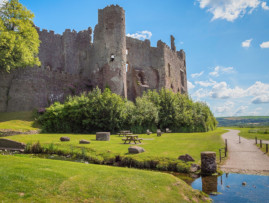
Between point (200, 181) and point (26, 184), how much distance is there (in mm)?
7018

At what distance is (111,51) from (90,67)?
5.76 metres

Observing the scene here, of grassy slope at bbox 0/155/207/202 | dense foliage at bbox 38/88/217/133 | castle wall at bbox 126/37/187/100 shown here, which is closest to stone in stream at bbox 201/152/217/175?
grassy slope at bbox 0/155/207/202

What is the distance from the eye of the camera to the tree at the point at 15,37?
1017 inches

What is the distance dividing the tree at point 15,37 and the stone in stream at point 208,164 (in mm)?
24583

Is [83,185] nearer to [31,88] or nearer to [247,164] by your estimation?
[247,164]

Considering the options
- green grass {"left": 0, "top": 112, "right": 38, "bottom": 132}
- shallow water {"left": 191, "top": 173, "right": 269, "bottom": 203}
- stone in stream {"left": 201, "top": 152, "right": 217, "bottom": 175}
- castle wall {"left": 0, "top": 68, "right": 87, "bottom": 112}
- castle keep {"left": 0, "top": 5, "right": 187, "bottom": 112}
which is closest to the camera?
shallow water {"left": 191, "top": 173, "right": 269, "bottom": 203}

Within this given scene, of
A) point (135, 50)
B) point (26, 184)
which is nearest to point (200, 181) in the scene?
point (26, 184)

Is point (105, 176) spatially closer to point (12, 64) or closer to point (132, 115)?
point (132, 115)

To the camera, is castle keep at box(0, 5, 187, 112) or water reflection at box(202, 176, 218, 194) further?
castle keep at box(0, 5, 187, 112)

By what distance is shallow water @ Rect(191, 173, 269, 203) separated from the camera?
313 inches

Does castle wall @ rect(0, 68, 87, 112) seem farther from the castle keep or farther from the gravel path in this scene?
the gravel path

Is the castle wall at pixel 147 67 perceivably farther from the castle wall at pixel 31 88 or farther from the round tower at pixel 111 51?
the castle wall at pixel 31 88

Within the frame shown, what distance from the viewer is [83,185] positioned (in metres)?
7.57

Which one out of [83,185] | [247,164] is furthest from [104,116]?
[83,185]
